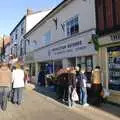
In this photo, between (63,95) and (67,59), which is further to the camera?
(67,59)

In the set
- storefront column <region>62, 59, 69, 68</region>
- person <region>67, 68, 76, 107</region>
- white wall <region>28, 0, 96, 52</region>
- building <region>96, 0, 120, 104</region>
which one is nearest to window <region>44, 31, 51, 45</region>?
white wall <region>28, 0, 96, 52</region>

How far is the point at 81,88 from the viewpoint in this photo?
46.7 feet

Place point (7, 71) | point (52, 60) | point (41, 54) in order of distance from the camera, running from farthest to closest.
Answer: point (41, 54) < point (52, 60) < point (7, 71)

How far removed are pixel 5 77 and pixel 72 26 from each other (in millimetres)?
8749

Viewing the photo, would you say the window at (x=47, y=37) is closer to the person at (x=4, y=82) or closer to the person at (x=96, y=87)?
the person at (x=96, y=87)

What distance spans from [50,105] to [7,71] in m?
2.52

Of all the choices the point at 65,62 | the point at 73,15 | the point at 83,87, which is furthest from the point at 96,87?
the point at 65,62

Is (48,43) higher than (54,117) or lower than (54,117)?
higher

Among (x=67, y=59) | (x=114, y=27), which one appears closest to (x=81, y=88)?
(x=114, y=27)

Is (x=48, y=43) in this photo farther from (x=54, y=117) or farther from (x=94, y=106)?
(x=54, y=117)

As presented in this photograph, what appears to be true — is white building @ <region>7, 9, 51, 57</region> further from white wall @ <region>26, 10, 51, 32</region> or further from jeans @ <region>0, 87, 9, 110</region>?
jeans @ <region>0, 87, 9, 110</region>

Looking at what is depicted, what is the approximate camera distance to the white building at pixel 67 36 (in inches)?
697

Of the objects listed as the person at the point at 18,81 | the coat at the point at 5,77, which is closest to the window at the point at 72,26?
the person at the point at 18,81

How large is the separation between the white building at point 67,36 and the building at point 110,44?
833mm
